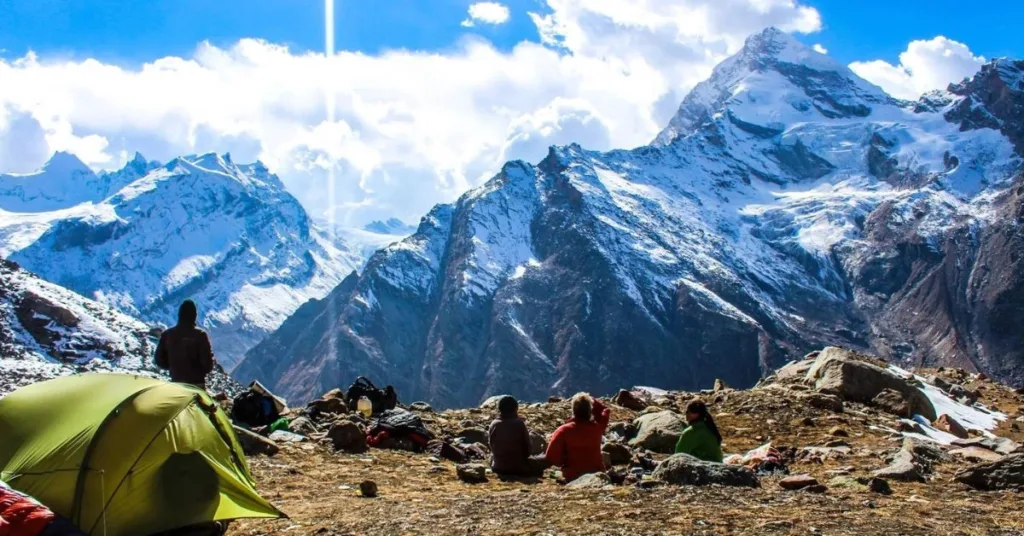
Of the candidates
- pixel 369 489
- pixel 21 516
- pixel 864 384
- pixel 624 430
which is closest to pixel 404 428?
pixel 369 489

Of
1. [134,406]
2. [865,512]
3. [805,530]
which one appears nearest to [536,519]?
[805,530]

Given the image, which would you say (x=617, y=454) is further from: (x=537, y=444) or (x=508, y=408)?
(x=508, y=408)

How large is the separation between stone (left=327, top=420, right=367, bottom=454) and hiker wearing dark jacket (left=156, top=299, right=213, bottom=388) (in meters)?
3.07

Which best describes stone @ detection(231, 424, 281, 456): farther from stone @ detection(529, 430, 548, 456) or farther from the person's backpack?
stone @ detection(529, 430, 548, 456)

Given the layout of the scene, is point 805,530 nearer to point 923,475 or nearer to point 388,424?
point 923,475

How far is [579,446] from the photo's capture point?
14867mm

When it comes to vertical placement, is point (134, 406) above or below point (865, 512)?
above

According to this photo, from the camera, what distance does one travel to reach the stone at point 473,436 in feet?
65.7

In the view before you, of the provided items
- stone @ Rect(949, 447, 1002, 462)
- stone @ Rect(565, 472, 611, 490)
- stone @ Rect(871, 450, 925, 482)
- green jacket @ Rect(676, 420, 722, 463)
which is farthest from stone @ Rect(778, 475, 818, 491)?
stone @ Rect(949, 447, 1002, 462)

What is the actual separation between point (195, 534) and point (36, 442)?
9.60ft

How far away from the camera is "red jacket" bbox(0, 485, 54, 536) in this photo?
31.4 ft

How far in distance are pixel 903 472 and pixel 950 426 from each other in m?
12.0

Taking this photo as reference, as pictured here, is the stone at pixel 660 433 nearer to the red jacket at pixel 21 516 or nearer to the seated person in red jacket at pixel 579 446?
Result: the seated person in red jacket at pixel 579 446

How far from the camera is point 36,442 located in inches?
461
